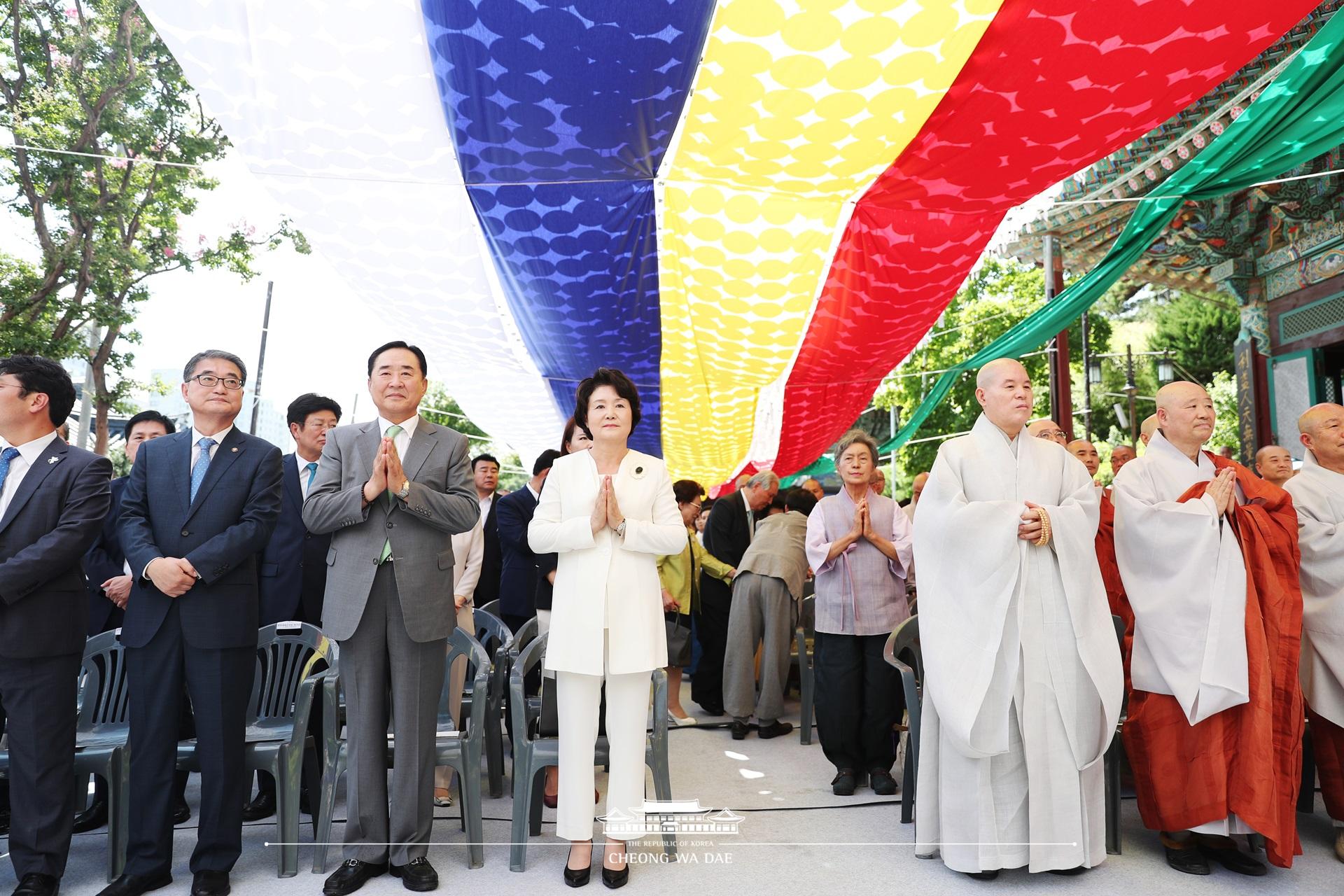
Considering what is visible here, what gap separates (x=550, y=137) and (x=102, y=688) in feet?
9.07

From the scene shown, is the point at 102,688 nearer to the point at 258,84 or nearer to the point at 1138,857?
the point at 258,84

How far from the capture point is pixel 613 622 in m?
2.98

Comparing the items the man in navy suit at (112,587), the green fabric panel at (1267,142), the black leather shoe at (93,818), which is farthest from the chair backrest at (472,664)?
the green fabric panel at (1267,142)

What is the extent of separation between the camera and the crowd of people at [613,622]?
2840 millimetres

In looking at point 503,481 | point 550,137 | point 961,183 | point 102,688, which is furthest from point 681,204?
point 503,481

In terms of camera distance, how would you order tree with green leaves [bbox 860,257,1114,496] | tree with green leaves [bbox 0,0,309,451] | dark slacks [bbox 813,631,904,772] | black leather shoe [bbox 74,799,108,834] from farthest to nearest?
tree with green leaves [bbox 860,257,1114,496] → tree with green leaves [bbox 0,0,309,451] → dark slacks [bbox 813,631,904,772] → black leather shoe [bbox 74,799,108,834]

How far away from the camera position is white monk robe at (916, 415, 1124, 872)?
2.93 m

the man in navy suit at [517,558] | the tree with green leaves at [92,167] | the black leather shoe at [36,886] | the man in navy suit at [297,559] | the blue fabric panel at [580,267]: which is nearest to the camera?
the black leather shoe at [36,886]

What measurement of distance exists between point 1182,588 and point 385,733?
280 cm

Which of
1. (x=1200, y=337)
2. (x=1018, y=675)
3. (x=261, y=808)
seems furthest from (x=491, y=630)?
(x=1200, y=337)

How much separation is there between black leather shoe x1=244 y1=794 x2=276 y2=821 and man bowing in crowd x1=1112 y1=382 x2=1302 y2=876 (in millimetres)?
3358

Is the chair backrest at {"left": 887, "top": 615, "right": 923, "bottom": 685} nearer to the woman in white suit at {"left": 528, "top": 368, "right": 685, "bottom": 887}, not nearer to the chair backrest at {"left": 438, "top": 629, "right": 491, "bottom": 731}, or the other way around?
the woman in white suit at {"left": 528, "top": 368, "right": 685, "bottom": 887}

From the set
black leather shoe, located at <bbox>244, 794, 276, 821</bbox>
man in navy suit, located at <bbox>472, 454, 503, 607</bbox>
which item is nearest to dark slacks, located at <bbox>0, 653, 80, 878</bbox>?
black leather shoe, located at <bbox>244, 794, 276, 821</bbox>

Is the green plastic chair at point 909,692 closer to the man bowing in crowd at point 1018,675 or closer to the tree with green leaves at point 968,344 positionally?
the man bowing in crowd at point 1018,675
